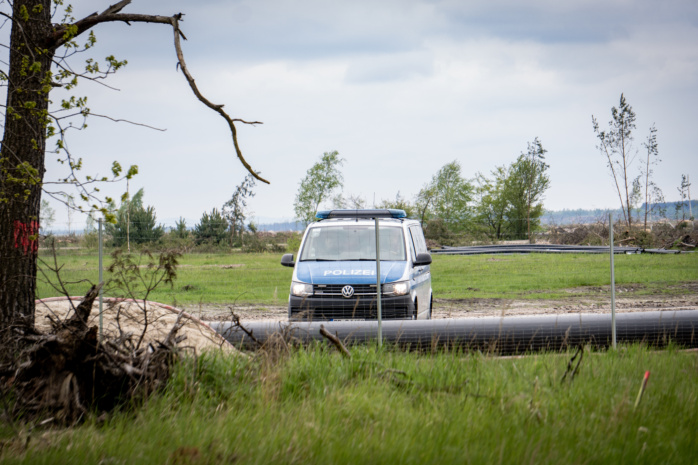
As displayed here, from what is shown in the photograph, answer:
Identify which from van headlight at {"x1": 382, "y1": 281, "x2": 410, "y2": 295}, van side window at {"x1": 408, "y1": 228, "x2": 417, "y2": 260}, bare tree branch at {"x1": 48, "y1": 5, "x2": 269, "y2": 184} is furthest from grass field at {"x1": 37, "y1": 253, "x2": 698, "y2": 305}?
bare tree branch at {"x1": 48, "y1": 5, "x2": 269, "y2": 184}

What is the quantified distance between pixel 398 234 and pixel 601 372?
15.7 feet

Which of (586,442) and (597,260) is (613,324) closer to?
(586,442)

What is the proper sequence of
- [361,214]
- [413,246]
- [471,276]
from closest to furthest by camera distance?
1. [413,246]
2. [361,214]
3. [471,276]

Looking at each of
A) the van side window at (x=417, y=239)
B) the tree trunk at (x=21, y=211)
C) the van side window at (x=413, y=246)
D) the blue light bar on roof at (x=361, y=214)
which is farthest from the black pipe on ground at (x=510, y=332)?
the blue light bar on roof at (x=361, y=214)

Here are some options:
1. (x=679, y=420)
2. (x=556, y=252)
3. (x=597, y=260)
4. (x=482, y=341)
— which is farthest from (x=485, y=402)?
(x=556, y=252)

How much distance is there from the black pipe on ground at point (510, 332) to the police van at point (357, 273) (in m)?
0.80

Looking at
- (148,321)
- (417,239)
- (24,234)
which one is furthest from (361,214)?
(24,234)

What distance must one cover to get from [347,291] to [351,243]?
4.37ft

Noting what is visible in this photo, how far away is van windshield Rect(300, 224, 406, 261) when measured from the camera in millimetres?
9673

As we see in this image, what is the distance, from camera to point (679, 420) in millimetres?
4430

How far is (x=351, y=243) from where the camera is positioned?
9945mm

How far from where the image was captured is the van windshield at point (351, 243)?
9.67 meters

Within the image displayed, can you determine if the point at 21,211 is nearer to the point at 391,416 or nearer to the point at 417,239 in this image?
the point at 391,416

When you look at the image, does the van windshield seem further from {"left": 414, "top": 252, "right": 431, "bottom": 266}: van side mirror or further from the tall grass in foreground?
the tall grass in foreground
